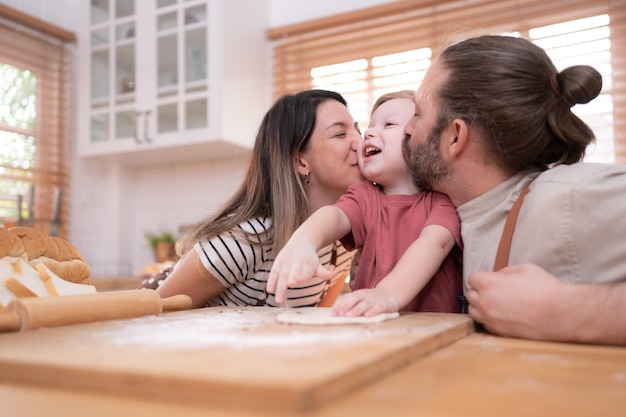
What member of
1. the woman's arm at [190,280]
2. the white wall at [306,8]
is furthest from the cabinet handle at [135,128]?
the woman's arm at [190,280]

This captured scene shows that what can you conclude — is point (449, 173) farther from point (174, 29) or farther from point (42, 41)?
point (42, 41)

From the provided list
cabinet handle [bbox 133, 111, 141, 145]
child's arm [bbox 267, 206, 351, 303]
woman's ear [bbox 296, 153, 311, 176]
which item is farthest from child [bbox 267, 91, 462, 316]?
cabinet handle [bbox 133, 111, 141, 145]

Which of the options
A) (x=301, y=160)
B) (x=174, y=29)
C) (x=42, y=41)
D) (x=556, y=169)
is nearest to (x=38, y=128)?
(x=42, y=41)

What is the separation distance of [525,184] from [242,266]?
0.70 m

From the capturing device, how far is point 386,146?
1295 mm

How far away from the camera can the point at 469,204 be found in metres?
1.05

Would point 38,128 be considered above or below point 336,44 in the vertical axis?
below

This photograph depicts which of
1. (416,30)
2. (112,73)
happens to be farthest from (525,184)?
(112,73)

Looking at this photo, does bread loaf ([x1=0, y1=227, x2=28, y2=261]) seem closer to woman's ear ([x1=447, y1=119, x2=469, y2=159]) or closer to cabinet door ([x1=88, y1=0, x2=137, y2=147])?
woman's ear ([x1=447, y1=119, x2=469, y2=159])

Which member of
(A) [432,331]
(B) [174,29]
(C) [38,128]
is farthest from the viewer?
(C) [38,128]

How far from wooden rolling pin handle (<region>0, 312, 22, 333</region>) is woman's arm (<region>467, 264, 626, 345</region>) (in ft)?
2.03

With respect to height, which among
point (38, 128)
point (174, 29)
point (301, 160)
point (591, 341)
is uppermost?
point (174, 29)

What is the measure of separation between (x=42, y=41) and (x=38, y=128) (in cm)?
54

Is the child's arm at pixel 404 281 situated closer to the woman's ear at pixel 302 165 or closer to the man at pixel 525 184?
the man at pixel 525 184
